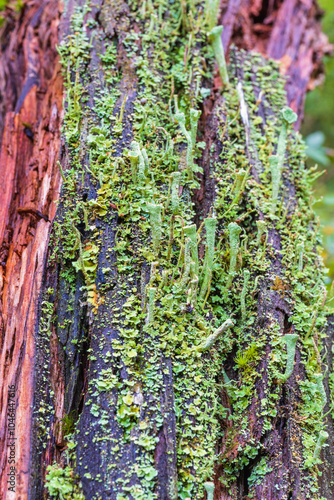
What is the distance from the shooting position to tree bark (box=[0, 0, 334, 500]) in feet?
5.72

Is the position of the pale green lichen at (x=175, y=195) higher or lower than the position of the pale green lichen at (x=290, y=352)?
higher

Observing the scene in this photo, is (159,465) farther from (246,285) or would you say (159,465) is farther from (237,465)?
(246,285)

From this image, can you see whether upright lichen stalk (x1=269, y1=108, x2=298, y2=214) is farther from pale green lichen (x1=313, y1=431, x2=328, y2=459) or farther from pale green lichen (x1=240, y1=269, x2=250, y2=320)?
pale green lichen (x1=313, y1=431, x2=328, y2=459)

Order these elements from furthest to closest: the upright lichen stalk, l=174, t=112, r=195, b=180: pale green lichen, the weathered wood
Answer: the upright lichen stalk < l=174, t=112, r=195, b=180: pale green lichen < the weathered wood

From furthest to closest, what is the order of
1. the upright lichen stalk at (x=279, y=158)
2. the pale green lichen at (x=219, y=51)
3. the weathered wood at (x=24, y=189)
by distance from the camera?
the pale green lichen at (x=219, y=51) → the upright lichen stalk at (x=279, y=158) → the weathered wood at (x=24, y=189)

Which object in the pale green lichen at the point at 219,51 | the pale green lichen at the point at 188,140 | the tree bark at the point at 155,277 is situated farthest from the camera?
the pale green lichen at the point at 219,51

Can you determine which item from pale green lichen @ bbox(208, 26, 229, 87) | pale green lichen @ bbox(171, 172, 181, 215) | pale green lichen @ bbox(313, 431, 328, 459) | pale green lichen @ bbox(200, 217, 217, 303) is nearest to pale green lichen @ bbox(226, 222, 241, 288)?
pale green lichen @ bbox(200, 217, 217, 303)

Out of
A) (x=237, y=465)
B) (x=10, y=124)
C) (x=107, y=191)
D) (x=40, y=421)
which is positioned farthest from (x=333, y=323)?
(x=10, y=124)

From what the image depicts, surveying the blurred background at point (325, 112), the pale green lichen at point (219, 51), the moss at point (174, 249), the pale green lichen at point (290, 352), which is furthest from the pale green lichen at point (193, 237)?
the blurred background at point (325, 112)

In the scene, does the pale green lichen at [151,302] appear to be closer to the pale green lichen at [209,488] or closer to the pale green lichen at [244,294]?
the pale green lichen at [244,294]

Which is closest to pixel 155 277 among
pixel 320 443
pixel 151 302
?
pixel 151 302

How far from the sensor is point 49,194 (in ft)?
7.70

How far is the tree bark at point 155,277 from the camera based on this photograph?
1744 millimetres

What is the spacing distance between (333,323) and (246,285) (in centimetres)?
65
